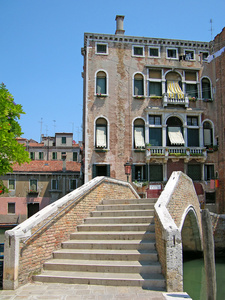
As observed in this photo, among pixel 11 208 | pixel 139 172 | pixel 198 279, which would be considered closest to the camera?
pixel 198 279

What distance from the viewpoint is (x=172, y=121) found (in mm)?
25141

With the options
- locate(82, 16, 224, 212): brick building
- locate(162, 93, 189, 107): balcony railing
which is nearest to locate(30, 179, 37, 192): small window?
locate(82, 16, 224, 212): brick building

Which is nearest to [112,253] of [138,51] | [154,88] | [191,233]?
[191,233]

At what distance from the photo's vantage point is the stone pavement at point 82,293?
20.0ft

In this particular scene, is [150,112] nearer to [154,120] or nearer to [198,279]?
[154,120]

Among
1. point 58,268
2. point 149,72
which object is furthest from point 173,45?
point 58,268

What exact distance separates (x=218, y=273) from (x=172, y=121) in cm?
1278

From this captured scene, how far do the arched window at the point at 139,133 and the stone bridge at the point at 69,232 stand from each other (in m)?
12.5

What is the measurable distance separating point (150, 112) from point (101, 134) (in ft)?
13.6

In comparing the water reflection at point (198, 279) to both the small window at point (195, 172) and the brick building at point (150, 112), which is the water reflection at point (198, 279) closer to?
the small window at point (195, 172)

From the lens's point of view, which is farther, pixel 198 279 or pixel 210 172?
pixel 210 172

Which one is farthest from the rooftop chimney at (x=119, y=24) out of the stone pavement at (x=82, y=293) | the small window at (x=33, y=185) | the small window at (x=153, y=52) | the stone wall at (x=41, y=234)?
the stone pavement at (x=82, y=293)

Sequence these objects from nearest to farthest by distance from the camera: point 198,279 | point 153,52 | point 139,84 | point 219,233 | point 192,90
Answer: point 198,279, point 219,233, point 139,84, point 153,52, point 192,90

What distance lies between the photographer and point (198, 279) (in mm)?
13023
